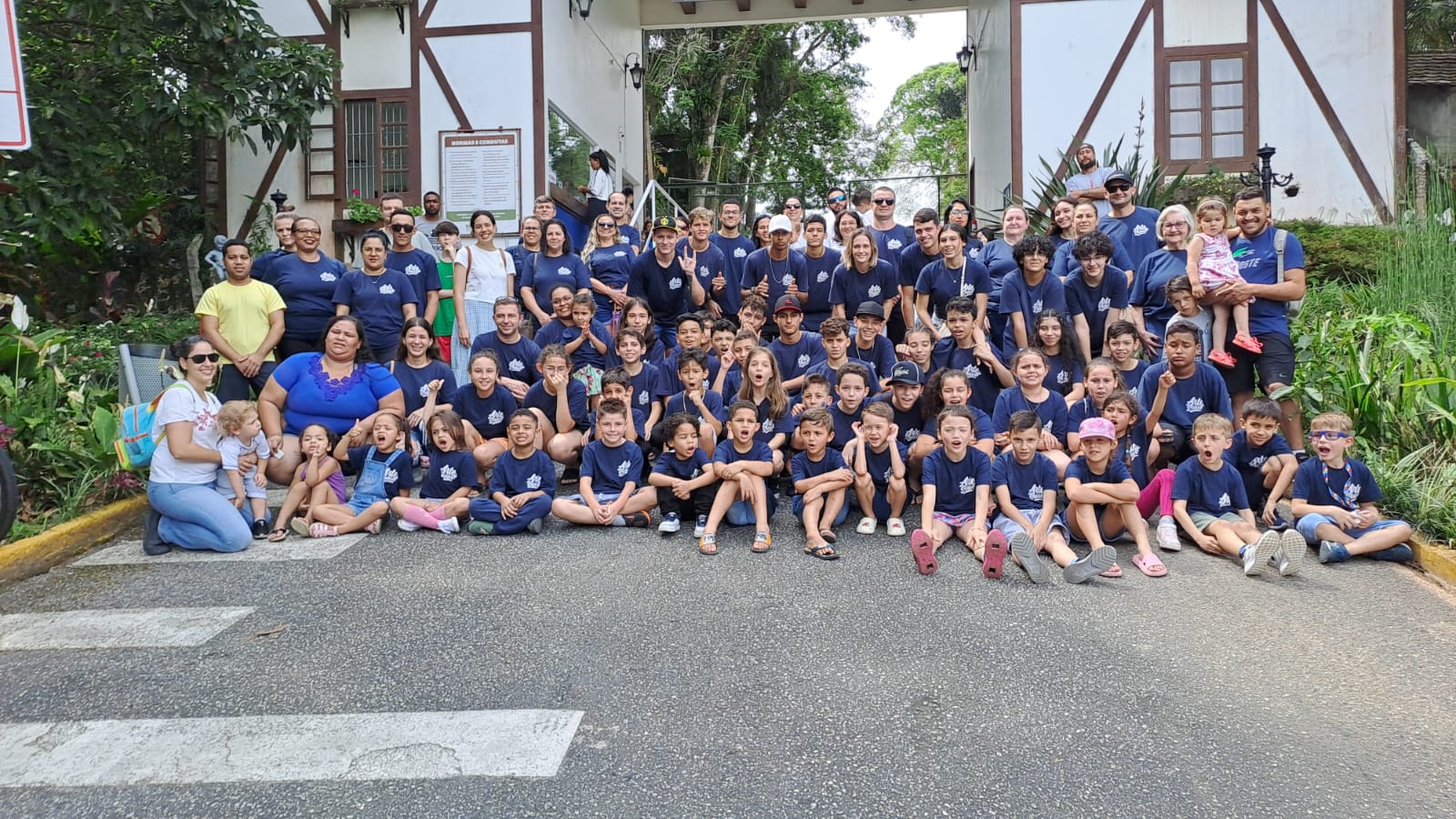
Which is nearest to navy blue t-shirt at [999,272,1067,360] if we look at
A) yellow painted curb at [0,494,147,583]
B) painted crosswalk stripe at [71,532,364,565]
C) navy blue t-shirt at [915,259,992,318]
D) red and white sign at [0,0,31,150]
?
navy blue t-shirt at [915,259,992,318]

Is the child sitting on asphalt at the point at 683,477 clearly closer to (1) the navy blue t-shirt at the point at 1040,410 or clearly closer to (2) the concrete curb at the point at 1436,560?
(1) the navy blue t-shirt at the point at 1040,410

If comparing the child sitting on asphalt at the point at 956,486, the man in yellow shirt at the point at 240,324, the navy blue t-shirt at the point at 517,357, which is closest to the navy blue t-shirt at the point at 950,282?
the child sitting on asphalt at the point at 956,486

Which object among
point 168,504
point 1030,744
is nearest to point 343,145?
point 168,504

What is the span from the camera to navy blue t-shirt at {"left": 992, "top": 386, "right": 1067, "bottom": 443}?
6.04m

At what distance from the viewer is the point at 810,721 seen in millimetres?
3154

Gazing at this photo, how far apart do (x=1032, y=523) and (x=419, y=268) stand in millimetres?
5069

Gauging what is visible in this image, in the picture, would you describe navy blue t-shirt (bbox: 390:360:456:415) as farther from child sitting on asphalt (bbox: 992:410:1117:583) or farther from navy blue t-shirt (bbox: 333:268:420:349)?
child sitting on asphalt (bbox: 992:410:1117:583)

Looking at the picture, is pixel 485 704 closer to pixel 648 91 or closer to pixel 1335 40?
pixel 1335 40

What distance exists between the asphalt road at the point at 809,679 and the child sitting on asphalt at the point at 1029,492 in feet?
1.16

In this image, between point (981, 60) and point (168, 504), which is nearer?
point (168, 504)

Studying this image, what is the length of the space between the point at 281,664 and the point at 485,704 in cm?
100

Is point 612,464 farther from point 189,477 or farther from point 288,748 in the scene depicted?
point 288,748

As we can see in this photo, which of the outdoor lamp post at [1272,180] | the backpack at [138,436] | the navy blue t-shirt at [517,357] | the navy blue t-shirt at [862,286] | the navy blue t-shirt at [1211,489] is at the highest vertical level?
the outdoor lamp post at [1272,180]

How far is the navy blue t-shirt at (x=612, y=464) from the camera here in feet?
19.9
